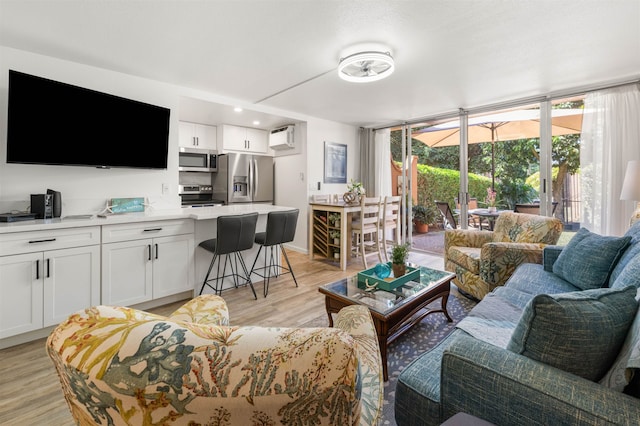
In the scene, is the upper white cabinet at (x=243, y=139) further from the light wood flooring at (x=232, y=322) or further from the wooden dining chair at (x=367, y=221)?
the wooden dining chair at (x=367, y=221)

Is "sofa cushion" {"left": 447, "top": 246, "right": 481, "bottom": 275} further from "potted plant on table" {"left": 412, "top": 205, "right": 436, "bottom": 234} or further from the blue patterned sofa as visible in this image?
"potted plant on table" {"left": 412, "top": 205, "right": 436, "bottom": 234}

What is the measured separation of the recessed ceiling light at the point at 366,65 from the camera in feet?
8.03

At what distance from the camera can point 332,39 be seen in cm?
233

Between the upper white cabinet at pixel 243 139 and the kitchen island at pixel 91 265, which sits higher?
the upper white cabinet at pixel 243 139

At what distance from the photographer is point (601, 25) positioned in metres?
2.12

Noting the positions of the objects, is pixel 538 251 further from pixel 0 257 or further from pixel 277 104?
pixel 0 257

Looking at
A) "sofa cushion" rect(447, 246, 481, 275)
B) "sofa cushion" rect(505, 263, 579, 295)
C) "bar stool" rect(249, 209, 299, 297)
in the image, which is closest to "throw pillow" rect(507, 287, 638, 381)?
"sofa cushion" rect(505, 263, 579, 295)

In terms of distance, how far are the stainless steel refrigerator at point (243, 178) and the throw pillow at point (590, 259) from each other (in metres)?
4.40

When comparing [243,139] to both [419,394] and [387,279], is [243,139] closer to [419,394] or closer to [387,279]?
[387,279]

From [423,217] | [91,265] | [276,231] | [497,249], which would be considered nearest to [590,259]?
[497,249]

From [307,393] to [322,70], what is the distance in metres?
3.06

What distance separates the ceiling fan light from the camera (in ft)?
8.04

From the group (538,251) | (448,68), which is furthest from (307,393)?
(448,68)

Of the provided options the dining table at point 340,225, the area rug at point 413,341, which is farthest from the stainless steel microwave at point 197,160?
the area rug at point 413,341
